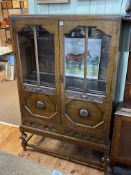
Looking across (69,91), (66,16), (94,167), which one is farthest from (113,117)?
(66,16)

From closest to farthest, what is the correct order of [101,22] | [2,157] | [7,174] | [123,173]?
[7,174]
[2,157]
[101,22]
[123,173]

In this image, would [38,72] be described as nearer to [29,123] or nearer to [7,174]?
[29,123]

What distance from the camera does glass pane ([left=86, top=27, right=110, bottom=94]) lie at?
4.63 ft

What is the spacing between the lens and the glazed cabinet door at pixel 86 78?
1395 millimetres

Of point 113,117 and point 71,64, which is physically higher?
point 71,64

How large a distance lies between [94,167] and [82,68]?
0.92m

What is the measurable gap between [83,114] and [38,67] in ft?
1.81

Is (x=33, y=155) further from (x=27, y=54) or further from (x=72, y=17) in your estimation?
(x=72, y=17)

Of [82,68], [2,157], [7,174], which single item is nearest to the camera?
[7,174]

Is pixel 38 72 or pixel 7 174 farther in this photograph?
pixel 38 72

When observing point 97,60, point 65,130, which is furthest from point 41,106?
point 97,60

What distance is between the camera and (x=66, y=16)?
1350 mm

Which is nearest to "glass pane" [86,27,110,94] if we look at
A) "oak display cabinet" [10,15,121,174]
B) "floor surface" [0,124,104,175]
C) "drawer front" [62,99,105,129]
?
"oak display cabinet" [10,15,121,174]

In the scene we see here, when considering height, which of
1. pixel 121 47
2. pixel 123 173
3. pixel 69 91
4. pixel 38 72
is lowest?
pixel 123 173
